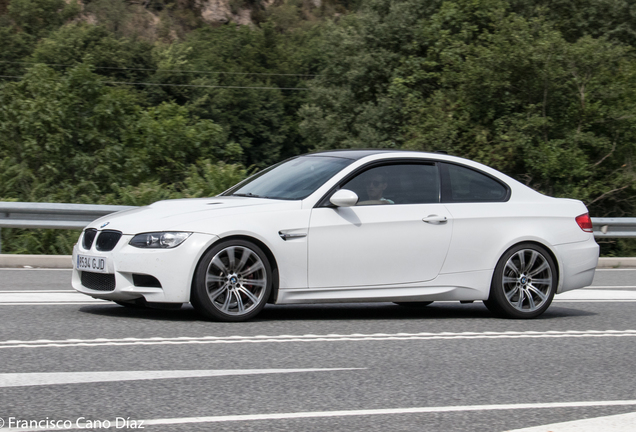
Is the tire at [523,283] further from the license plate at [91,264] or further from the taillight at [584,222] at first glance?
the license plate at [91,264]

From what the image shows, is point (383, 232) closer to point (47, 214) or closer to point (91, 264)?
point (91, 264)

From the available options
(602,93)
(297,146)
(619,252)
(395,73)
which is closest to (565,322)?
(619,252)

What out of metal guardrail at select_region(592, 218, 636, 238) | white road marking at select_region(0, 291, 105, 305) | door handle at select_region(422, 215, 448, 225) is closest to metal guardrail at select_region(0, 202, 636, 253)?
white road marking at select_region(0, 291, 105, 305)

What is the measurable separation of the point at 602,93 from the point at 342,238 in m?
20.7

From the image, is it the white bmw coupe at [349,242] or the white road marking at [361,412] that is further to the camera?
the white bmw coupe at [349,242]

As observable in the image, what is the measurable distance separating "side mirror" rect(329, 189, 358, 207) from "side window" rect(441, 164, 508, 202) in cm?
110

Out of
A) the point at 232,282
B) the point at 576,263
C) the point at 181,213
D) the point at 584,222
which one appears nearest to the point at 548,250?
the point at 576,263

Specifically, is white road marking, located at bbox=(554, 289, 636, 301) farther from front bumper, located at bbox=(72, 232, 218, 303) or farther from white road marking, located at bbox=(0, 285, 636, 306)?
front bumper, located at bbox=(72, 232, 218, 303)

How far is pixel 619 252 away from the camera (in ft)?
59.5

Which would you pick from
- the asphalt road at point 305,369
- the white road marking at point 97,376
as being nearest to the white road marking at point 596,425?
the asphalt road at point 305,369

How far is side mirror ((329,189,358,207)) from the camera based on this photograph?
23.8 ft

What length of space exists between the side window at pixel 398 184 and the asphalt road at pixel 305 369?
3.56 feet

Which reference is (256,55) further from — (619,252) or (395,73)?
(619,252)

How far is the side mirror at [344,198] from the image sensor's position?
7.25 meters
